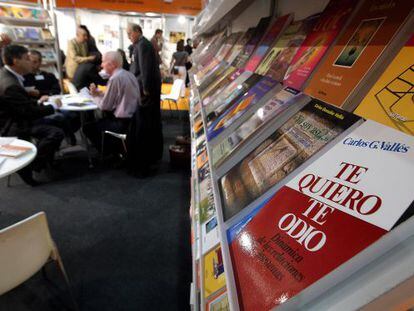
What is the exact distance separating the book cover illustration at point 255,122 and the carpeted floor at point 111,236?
4.47 ft

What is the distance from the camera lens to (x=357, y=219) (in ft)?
1.32

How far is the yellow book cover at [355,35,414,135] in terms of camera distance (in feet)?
1.49

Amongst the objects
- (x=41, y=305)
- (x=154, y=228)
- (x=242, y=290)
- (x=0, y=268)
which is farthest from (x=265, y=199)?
(x=154, y=228)

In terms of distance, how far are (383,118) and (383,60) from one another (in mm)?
167

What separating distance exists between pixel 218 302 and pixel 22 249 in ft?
3.59

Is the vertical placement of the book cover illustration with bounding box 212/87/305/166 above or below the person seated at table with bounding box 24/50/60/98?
above

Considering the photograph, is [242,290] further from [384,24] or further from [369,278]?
[384,24]

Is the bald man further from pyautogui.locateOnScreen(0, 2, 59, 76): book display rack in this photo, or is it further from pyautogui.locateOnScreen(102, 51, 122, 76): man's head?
pyautogui.locateOnScreen(102, 51, 122, 76): man's head

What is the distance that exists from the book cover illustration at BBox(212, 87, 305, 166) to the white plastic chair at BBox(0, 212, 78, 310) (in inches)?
37.8

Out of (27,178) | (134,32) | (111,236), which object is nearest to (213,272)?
(111,236)

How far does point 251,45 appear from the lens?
1568mm

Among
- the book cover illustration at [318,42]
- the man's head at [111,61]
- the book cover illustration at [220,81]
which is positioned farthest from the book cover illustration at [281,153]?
the man's head at [111,61]

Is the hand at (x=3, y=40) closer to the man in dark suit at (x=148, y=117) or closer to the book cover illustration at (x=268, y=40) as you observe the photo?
the man in dark suit at (x=148, y=117)

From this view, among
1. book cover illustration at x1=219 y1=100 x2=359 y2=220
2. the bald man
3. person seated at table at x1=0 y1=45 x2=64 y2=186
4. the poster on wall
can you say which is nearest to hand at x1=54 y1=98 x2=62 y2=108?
person seated at table at x1=0 y1=45 x2=64 y2=186
